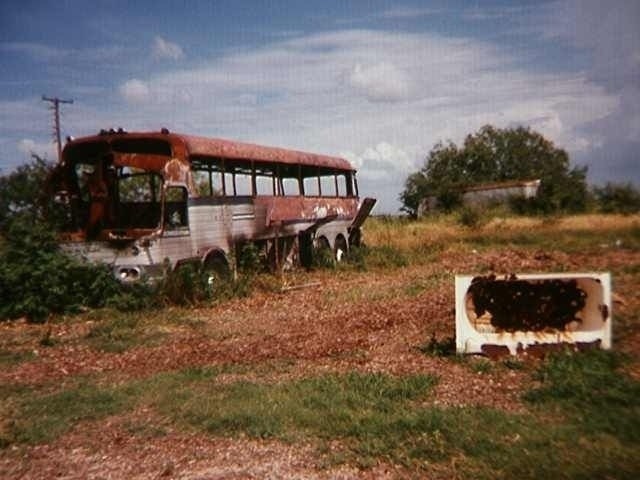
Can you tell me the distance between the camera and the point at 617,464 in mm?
3471

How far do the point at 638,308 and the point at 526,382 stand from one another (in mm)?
2863

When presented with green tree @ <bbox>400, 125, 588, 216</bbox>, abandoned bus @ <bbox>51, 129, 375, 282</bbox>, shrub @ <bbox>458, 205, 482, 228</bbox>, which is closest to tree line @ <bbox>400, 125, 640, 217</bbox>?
green tree @ <bbox>400, 125, 588, 216</bbox>

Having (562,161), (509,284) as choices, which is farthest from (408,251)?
(562,161)

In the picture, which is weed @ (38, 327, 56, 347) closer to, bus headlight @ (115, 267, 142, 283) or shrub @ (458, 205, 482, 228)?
bus headlight @ (115, 267, 142, 283)

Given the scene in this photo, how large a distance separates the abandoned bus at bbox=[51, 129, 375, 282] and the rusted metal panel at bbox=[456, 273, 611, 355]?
228 inches

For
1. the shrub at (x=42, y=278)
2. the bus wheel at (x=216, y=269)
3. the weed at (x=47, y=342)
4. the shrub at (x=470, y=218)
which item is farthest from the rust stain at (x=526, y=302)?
the shrub at (x=470, y=218)

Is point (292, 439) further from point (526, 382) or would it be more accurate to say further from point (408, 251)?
point (408, 251)

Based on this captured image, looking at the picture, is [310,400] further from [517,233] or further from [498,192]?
[498,192]

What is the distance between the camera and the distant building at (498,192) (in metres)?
37.6

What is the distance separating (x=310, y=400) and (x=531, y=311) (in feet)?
7.84

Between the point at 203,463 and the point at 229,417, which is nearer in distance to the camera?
the point at 203,463

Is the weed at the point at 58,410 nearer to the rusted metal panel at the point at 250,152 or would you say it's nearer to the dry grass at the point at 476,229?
the rusted metal panel at the point at 250,152

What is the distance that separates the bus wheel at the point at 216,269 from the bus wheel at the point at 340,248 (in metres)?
5.21

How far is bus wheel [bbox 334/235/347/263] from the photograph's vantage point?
654 inches
